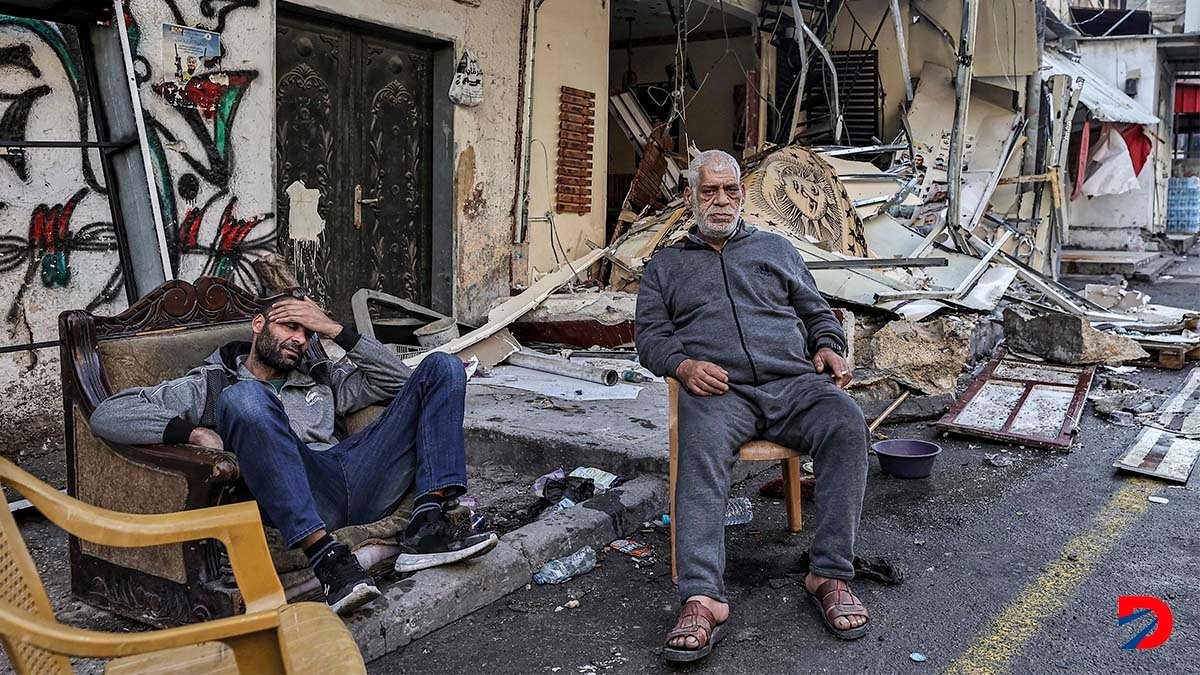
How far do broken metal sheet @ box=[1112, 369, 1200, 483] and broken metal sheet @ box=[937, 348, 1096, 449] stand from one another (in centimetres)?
40

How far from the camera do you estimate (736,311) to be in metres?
3.77

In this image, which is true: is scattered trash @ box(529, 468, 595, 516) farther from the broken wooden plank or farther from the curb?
the broken wooden plank

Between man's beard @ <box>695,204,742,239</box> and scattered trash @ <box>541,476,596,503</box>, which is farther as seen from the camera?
scattered trash @ <box>541,476,596,503</box>

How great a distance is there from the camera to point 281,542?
120 inches

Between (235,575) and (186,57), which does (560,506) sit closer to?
(235,575)

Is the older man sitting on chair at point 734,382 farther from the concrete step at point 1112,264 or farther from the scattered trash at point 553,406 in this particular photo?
the concrete step at point 1112,264

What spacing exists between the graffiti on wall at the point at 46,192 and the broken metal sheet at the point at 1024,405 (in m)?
5.24

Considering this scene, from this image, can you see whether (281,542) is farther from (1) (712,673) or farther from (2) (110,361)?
(1) (712,673)

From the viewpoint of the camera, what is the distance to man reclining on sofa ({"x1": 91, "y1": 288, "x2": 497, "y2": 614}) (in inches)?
114

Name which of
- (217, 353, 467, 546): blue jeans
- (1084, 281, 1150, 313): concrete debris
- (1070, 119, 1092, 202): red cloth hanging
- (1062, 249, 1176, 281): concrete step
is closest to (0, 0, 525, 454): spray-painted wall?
(217, 353, 467, 546): blue jeans

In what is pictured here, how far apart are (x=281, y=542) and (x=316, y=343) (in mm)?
884

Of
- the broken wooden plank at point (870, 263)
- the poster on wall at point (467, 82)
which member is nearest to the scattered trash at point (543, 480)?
the broken wooden plank at point (870, 263)

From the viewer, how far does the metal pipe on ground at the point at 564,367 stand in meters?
6.64

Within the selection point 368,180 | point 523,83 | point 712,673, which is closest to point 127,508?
point 712,673
